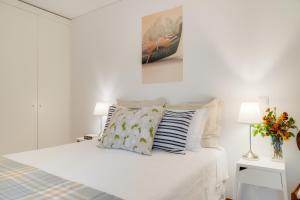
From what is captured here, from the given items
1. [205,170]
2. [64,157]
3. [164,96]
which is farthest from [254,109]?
[64,157]

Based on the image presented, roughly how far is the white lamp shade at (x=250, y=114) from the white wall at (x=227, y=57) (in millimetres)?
227

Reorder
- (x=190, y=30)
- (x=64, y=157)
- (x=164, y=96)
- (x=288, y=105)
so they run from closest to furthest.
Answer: (x=64, y=157) → (x=288, y=105) → (x=190, y=30) → (x=164, y=96)

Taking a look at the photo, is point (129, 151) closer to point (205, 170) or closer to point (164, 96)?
point (205, 170)

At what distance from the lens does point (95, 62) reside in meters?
3.32

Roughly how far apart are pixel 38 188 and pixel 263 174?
1.53 metres

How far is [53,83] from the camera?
3.47 metres

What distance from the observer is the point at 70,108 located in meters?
3.74

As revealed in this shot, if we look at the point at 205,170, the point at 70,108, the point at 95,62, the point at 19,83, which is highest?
the point at 95,62

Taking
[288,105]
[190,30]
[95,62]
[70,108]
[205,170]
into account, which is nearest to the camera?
[205,170]

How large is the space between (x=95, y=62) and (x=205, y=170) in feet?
8.04

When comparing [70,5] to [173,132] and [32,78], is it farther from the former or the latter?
[173,132]

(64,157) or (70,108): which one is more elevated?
(70,108)

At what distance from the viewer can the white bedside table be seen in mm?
1549

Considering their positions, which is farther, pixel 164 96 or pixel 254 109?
pixel 164 96
